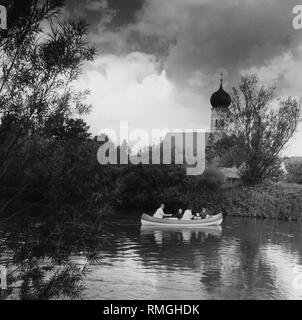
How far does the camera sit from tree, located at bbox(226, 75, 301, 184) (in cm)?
5247

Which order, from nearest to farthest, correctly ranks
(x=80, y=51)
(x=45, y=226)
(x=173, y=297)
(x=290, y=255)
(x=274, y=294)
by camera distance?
(x=45, y=226) → (x=80, y=51) → (x=173, y=297) → (x=274, y=294) → (x=290, y=255)

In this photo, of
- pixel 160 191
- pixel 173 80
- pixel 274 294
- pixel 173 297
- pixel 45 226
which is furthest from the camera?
pixel 160 191

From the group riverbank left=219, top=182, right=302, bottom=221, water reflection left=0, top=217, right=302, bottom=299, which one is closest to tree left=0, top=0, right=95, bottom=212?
water reflection left=0, top=217, right=302, bottom=299

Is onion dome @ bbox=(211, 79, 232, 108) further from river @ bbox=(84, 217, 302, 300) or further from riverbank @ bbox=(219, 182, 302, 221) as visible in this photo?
river @ bbox=(84, 217, 302, 300)

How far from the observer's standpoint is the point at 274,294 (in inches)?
607

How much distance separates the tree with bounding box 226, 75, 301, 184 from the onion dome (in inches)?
1246

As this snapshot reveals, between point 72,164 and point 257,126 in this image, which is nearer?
point 72,164

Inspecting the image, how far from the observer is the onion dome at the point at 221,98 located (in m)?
86.0

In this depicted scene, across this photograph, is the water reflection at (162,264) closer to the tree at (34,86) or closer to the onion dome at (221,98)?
the tree at (34,86)

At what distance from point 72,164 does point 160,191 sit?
1760 inches

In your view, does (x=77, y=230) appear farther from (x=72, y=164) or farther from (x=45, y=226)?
(x=72, y=164)

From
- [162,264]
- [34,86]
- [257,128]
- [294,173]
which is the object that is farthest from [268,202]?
[34,86]
